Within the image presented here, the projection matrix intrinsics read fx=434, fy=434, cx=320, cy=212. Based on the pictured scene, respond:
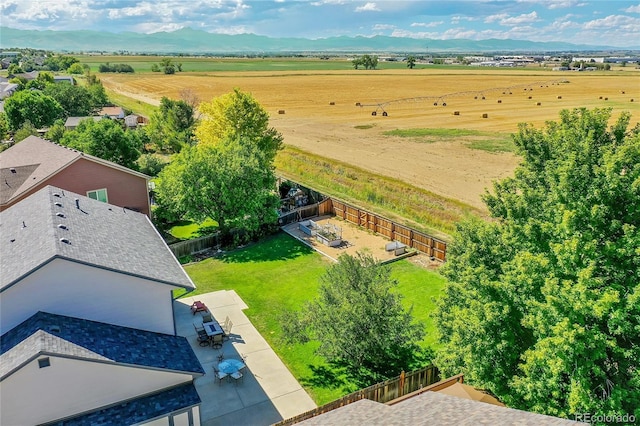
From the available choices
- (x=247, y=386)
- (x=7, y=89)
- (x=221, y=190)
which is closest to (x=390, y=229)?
(x=221, y=190)

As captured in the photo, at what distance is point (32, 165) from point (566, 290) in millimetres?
31556

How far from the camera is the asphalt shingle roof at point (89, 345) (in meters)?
11.9

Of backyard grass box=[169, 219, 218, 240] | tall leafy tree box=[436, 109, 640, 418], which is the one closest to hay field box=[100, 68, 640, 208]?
backyard grass box=[169, 219, 218, 240]

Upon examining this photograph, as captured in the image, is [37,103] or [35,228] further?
[37,103]

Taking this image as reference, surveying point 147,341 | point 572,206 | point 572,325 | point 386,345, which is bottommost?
point 386,345

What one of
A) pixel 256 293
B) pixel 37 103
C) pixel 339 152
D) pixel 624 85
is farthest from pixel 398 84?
pixel 256 293

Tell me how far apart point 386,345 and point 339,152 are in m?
43.9

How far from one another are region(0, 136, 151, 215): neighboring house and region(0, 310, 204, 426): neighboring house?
1577 centimetres

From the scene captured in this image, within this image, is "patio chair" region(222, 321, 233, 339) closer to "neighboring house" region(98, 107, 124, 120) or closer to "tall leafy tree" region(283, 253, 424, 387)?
"tall leafy tree" region(283, 253, 424, 387)

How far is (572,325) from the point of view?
34.2ft

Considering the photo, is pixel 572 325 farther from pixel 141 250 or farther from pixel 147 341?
pixel 141 250

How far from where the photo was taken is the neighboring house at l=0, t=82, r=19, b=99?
75669 millimetres

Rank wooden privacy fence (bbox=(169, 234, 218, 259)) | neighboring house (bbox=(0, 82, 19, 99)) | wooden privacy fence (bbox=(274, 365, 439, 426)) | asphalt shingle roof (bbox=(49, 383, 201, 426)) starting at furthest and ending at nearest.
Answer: neighboring house (bbox=(0, 82, 19, 99))
wooden privacy fence (bbox=(169, 234, 218, 259))
wooden privacy fence (bbox=(274, 365, 439, 426))
asphalt shingle roof (bbox=(49, 383, 201, 426))

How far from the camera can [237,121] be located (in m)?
39.6
